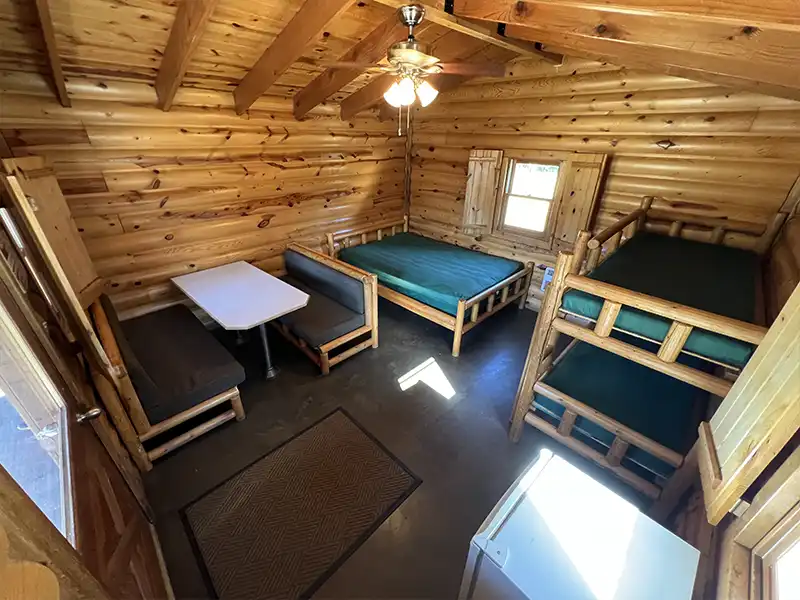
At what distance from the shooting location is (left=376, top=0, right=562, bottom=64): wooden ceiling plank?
1.98 metres

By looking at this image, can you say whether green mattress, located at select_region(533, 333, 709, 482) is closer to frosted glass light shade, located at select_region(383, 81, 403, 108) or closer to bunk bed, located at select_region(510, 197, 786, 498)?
bunk bed, located at select_region(510, 197, 786, 498)

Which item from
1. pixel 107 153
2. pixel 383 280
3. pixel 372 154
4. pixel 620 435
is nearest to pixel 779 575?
pixel 620 435

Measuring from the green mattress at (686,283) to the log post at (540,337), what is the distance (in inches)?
3.2

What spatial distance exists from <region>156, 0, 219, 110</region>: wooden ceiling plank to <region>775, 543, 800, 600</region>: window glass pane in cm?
316

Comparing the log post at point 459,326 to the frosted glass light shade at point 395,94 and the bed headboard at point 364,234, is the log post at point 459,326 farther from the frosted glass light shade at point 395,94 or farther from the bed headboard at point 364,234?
the bed headboard at point 364,234

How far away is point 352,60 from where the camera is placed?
275cm

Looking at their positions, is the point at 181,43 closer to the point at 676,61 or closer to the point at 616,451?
the point at 676,61

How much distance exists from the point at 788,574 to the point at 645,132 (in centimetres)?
328

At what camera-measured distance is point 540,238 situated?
3.92 m

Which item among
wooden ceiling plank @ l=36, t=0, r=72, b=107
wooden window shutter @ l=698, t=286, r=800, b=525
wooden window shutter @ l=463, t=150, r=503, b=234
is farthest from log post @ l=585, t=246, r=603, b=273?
wooden ceiling plank @ l=36, t=0, r=72, b=107

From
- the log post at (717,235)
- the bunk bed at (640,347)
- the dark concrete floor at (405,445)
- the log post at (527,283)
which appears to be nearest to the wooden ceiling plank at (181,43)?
the dark concrete floor at (405,445)

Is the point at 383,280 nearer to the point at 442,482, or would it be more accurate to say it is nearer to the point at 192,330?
the point at 192,330

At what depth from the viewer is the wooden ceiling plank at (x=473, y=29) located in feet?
6.50

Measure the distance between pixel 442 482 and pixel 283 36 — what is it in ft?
10.6
